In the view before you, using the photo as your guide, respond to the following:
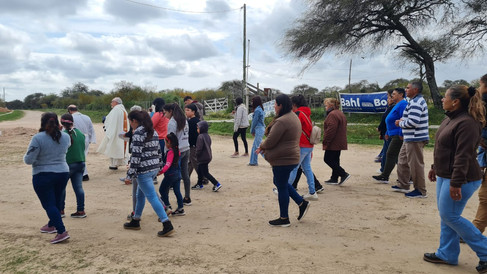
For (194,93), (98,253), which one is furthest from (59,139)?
(194,93)

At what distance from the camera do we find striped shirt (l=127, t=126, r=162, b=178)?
182 inches

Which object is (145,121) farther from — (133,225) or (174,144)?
(133,225)

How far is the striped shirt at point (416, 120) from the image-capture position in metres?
6.29

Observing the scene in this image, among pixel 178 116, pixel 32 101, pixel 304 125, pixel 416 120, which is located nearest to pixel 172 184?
pixel 178 116

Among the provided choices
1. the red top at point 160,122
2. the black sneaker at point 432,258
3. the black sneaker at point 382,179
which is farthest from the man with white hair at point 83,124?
the black sneaker at point 432,258

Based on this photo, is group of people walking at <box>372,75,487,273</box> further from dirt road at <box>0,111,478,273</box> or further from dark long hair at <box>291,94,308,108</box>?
dark long hair at <box>291,94,308,108</box>

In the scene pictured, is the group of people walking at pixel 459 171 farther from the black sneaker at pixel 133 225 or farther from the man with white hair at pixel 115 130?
the man with white hair at pixel 115 130

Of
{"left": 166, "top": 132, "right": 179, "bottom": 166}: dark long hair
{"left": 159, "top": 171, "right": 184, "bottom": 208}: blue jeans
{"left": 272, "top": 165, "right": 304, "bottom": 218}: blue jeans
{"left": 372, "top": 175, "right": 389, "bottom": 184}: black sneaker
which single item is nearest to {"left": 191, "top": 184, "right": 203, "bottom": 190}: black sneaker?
{"left": 159, "top": 171, "right": 184, "bottom": 208}: blue jeans

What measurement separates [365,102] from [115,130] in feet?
50.1

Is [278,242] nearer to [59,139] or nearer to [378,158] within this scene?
[59,139]

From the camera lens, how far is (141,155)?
4648mm

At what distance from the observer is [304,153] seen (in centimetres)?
633

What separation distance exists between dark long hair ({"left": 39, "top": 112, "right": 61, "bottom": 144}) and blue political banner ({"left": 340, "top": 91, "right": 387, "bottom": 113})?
17805mm

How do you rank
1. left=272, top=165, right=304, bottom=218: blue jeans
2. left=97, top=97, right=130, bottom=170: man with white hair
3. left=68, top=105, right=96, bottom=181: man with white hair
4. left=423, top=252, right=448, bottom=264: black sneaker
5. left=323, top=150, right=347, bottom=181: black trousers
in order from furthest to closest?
left=97, top=97, right=130, bottom=170: man with white hair → left=68, top=105, right=96, bottom=181: man with white hair → left=323, top=150, right=347, bottom=181: black trousers → left=272, top=165, right=304, bottom=218: blue jeans → left=423, top=252, right=448, bottom=264: black sneaker
